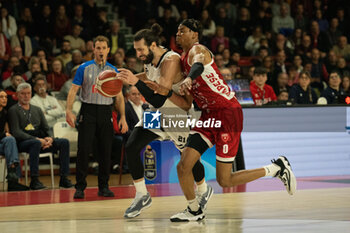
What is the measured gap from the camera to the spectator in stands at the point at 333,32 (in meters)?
17.7

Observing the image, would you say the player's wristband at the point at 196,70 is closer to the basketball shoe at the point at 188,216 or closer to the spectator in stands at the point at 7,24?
the basketball shoe at the point at 188,216

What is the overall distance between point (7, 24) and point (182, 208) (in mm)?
8037

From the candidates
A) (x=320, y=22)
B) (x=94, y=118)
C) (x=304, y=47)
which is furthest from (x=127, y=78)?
(x=320, y=22)

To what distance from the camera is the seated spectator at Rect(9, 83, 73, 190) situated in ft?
32.2

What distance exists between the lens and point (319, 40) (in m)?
17.5

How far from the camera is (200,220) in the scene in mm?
6332

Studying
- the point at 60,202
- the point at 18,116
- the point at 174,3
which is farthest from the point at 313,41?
the point at 60,202

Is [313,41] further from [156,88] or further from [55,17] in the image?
[156,88]

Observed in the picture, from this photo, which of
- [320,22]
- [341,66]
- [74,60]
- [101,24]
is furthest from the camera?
[320,22]

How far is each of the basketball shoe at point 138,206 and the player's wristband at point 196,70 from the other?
1.45 meters

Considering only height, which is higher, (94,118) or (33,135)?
(94,118)

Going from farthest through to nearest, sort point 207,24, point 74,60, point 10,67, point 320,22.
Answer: point 320,22 → point 207,24 → point 74,60 → point 10,67

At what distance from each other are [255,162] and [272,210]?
3763mm

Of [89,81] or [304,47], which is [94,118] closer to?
[89,81]
